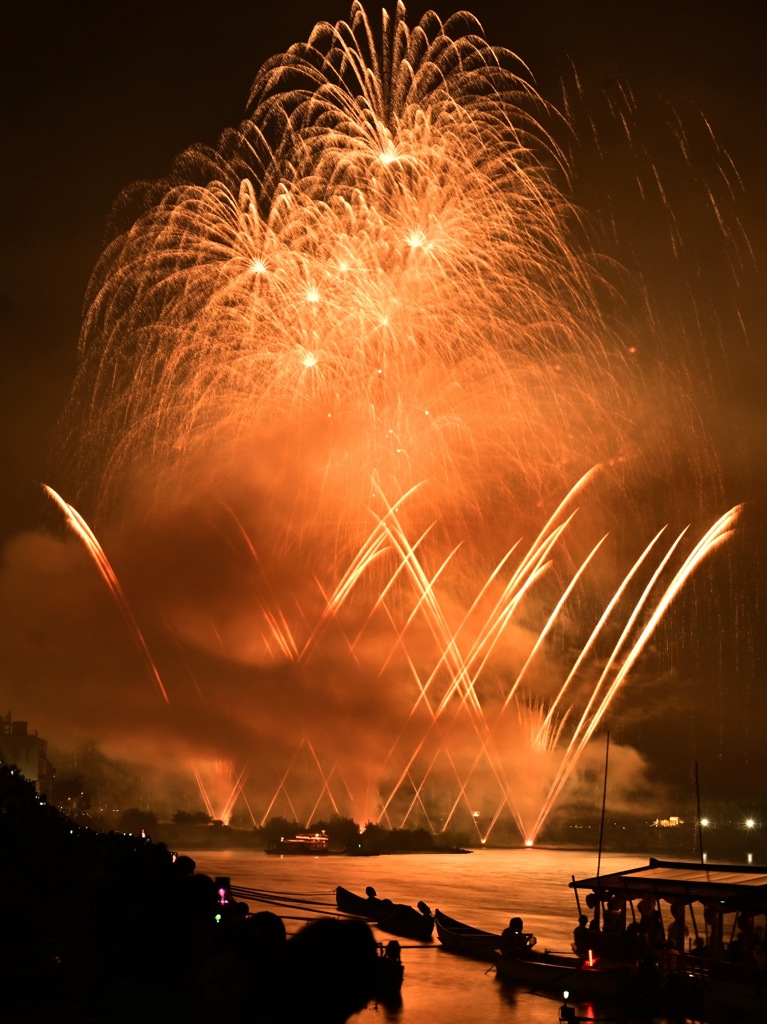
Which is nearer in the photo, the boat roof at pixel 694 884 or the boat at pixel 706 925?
the boat at pixel 706 925

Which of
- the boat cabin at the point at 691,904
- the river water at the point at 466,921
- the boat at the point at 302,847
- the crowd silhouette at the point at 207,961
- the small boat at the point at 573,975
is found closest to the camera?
the crowd silhouette at the point at 207,961

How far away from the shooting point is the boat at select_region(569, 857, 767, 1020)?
985 inches

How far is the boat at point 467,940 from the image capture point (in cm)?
4010

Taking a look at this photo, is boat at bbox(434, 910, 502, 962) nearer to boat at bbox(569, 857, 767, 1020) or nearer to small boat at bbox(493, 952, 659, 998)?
small boat at bbox(493, 952, 659, 998)

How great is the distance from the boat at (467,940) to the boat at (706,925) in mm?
11722

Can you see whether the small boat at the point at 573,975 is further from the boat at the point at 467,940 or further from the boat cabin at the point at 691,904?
the boat at the point at 467,940

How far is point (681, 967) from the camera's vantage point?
2662 centimetres

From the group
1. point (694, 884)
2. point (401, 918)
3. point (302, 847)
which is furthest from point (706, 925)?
point (302, 847)

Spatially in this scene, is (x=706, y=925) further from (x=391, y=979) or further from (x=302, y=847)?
(x=302, y=847)

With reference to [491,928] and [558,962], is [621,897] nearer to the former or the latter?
[558,962]

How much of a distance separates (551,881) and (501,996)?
335 ft

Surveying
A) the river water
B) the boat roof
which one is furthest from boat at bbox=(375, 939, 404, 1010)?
the boat roof

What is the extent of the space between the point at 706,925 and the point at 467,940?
51.4 feet

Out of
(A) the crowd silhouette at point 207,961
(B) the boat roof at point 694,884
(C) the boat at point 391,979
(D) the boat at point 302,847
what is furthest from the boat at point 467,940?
(D) the boat at point 302,847
